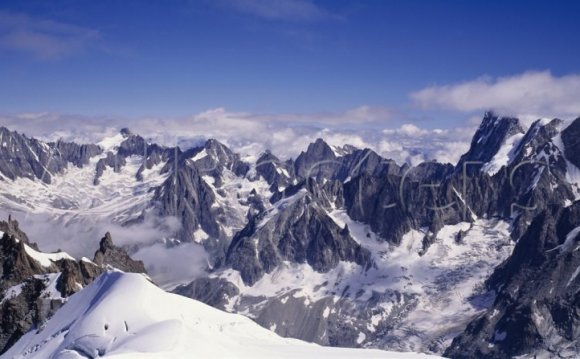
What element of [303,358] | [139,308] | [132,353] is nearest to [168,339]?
[132,353]

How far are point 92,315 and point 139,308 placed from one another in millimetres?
13303

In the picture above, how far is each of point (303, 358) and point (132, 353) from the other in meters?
50.5

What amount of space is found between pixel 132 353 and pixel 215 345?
26.6 m

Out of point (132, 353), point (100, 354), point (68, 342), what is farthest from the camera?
point (68, 342)

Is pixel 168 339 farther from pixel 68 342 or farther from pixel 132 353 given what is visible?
pixel 68 342

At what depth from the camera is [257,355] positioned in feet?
624

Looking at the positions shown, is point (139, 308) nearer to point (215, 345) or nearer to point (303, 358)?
point (215, 345)

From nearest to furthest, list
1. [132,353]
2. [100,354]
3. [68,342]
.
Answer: [132,353], [100,354], [68,342]

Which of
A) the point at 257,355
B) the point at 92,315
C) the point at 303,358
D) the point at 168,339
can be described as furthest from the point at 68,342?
the point at 303,358

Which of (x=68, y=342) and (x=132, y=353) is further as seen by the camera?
(x=68, y=342)

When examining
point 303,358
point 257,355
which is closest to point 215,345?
point 257,355

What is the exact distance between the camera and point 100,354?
180 metres

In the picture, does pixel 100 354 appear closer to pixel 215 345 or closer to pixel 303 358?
pixel 215 345

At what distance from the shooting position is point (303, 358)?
19675 centimetres
